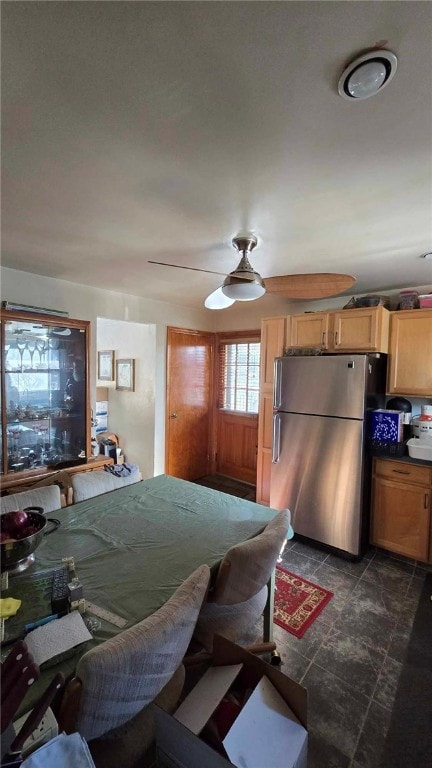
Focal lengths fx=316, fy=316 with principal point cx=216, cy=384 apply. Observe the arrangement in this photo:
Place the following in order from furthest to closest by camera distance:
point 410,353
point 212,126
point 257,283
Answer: point 410,353 < point 257,283 < point 212,126

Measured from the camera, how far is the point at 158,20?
736 millimetres

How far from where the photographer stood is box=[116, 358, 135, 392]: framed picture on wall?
4160mm

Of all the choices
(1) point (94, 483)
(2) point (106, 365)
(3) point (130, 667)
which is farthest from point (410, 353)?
(2) point (106, 365)

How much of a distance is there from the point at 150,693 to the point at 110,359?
3996 mm

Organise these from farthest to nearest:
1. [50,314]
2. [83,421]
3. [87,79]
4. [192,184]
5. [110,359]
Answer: [110,359] → [83,421] → [50,314] → [192,184] → [87,79]

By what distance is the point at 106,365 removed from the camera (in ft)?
14.9

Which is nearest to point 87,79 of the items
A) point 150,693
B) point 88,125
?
point 88,125

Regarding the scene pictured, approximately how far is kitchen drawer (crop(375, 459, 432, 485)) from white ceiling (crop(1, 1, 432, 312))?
5.41ft

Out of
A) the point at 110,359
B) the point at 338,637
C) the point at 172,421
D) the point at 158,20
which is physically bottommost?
the point at 338,637

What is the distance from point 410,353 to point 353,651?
2174mm

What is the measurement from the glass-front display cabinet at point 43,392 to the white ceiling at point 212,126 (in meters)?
0.81

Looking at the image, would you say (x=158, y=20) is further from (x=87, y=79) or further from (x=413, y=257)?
(x=413, y=257)

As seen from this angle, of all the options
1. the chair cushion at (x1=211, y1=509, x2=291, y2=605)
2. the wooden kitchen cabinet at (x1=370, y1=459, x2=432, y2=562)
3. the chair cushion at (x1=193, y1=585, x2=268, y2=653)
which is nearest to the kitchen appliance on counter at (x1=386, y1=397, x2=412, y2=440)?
the wooden kitchen cabinet at (x1=370, y1=459, x2=432, y2=562)

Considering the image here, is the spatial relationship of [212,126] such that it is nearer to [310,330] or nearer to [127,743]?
[127,743]
